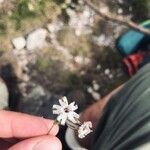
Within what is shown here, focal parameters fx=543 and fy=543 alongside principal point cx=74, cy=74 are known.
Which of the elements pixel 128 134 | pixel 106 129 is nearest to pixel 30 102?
pixel 106 129

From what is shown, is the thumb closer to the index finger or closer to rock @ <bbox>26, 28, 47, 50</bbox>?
the index finger

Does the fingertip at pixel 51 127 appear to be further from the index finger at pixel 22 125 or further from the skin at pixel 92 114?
the skin at pixel 92 114

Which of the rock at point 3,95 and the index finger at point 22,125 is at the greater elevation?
the rock at point 3,95

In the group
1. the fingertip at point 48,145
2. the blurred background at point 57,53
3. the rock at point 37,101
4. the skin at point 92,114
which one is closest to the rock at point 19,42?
the blurred background at point 57,53

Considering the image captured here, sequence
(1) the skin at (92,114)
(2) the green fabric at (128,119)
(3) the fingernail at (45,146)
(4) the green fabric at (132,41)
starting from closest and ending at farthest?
1. (3) the fingernail at (45,146)
2. (2) the green fabric at (128,119)
3. (1) the skin at (92,114)
4. (4) the green fabric at (132,41)

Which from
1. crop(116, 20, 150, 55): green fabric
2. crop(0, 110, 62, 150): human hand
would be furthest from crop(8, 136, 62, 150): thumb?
crop(116, 20, 150, 55): green fabric

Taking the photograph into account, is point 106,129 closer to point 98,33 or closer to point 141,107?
point 141,107
